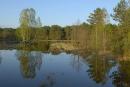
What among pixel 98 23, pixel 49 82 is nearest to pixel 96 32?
pixel 98 23

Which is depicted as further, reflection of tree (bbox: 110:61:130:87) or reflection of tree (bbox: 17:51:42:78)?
reflection of tree (bbox: 17:51:42:78)

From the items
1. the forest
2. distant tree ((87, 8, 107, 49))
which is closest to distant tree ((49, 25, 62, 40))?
the forest

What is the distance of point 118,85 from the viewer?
20.5m

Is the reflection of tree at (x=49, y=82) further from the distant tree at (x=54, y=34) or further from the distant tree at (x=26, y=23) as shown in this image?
the distant tree at (x=54, y=34)

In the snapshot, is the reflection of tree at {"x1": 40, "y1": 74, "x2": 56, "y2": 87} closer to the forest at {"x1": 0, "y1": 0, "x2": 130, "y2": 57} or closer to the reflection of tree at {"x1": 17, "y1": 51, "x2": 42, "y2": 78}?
the reflection of tree at {"x1": 17, "y1": 51, "x2": 42, "y2": 78}

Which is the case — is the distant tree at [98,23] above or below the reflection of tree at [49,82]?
above

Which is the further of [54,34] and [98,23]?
[54,34]

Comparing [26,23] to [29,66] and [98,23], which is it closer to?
[98,23]

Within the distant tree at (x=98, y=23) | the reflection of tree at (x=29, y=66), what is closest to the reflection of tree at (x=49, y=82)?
the reflection of tree at (x=29, y=66)

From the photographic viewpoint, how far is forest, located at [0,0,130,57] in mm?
43344

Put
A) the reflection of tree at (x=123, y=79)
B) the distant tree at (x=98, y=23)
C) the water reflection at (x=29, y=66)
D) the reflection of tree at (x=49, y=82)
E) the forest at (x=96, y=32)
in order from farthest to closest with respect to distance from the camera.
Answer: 1. the distant tree at (x=98, y=23)
2. the forest at (x=96, y=32)
3. the water reflection at (x=29, y=66)
4. the reflection of tree at (x=123, y=79)
5. the reflection of tree at (x=49, y=82)

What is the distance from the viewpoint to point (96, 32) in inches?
2667

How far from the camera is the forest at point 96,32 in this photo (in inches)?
1706

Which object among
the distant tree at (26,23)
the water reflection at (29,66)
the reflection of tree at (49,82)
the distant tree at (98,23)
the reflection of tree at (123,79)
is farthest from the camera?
the distant tree at (26,23)
